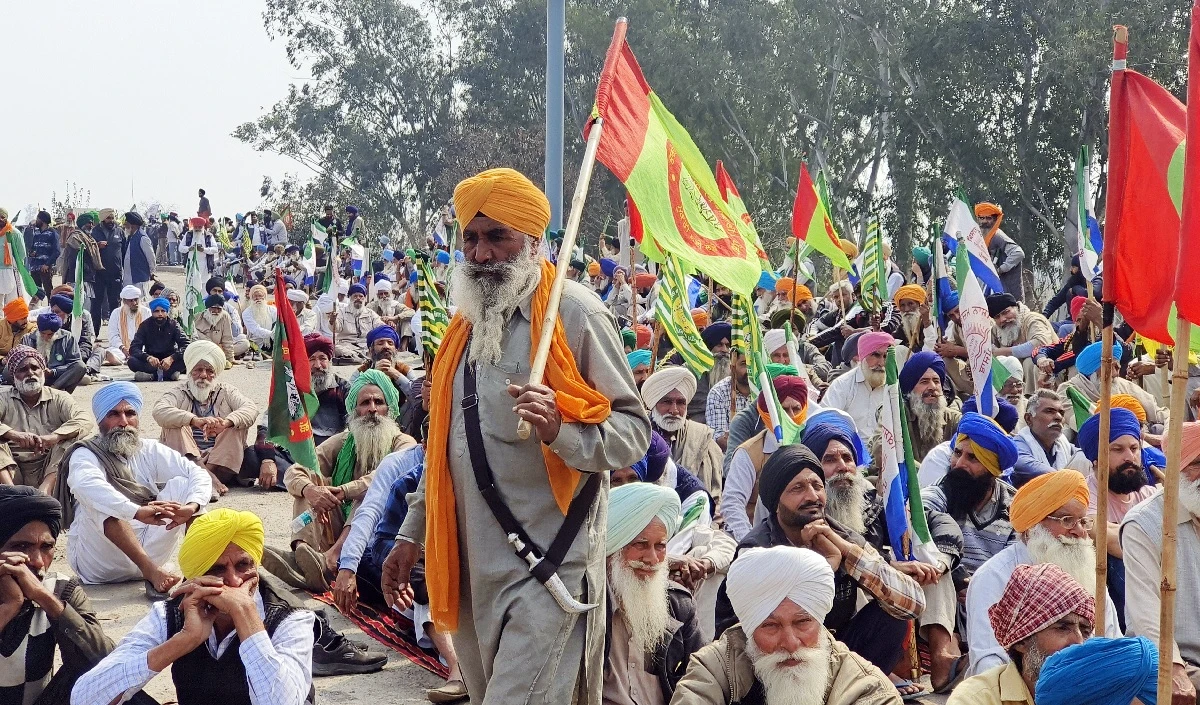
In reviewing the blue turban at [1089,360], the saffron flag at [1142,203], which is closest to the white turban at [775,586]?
the saffron flag at [1142,203]

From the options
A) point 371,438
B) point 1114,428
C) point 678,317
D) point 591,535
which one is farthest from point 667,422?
point 591,535

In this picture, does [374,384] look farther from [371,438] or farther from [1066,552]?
[1066,552]

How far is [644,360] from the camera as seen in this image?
9586 mm

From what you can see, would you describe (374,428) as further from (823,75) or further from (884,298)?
(823,75)

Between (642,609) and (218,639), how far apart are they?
140 centimetres

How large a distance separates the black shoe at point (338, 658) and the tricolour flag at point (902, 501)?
97.7 inches

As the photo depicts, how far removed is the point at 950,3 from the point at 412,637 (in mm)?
26981

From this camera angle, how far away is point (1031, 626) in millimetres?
3988

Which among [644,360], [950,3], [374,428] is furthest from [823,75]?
[374,428]

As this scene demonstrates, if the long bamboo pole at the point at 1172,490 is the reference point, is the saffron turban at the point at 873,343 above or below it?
below

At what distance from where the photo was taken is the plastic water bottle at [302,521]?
7.68 metres

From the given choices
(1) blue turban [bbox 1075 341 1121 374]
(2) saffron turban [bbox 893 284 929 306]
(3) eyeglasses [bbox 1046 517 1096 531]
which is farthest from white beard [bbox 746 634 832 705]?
(2) saffron turban [bbox 893 284 929 306]

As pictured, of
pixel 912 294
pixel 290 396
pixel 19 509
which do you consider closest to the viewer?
pixel 19 509

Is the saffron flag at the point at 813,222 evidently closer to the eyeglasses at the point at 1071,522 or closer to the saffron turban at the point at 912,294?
the saffron turban at the point at 912,294
